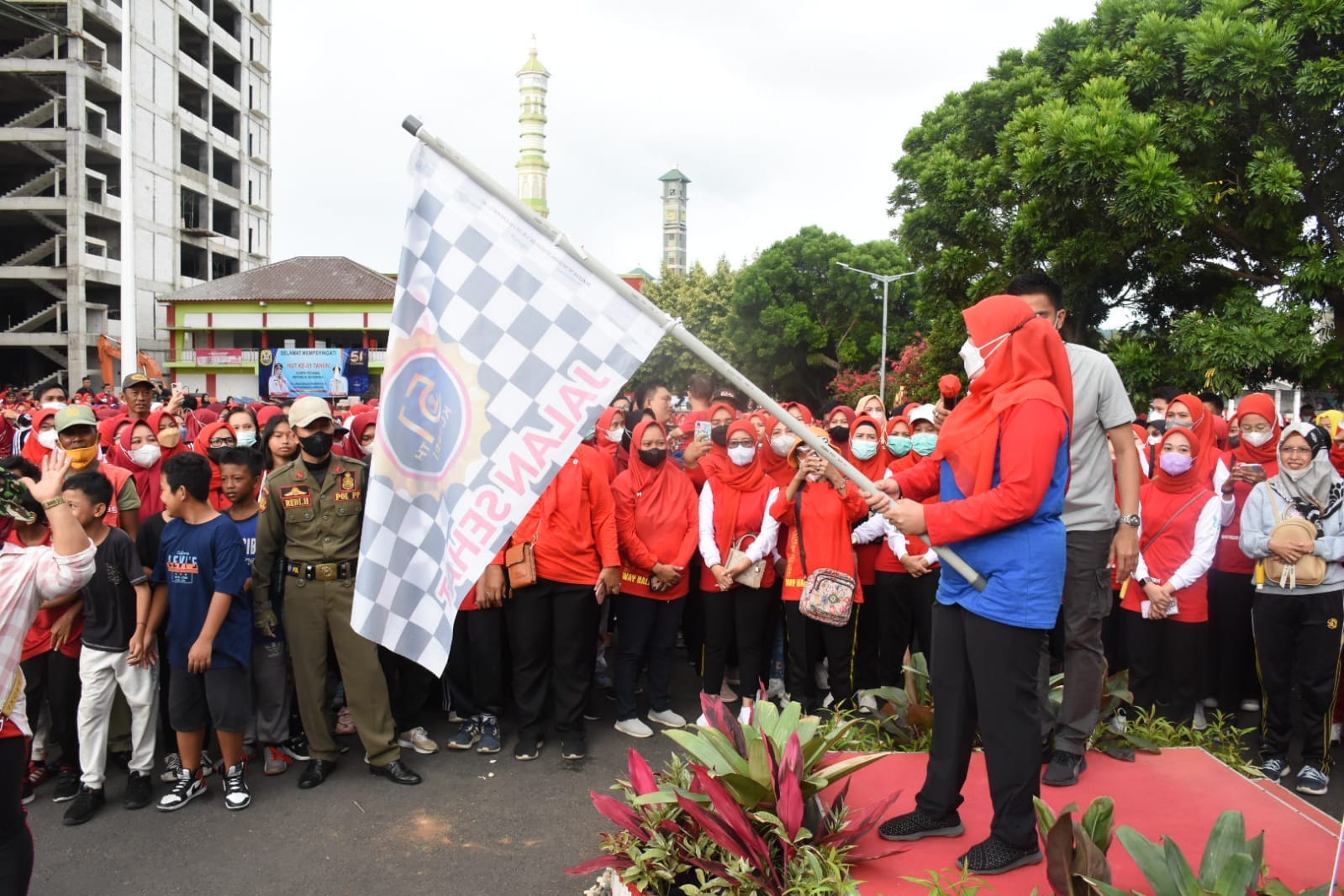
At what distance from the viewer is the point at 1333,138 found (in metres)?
10.5

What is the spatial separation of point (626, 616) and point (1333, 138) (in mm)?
9941

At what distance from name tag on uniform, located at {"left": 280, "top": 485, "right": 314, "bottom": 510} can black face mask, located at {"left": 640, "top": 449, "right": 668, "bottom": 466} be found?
2.02m

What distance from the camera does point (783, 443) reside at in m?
Result: 6.42

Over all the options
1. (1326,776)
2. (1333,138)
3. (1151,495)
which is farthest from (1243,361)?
(1326,776)

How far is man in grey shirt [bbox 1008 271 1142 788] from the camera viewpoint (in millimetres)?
3996

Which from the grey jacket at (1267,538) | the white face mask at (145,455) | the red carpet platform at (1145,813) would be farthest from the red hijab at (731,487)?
the white face mask at (145,455)

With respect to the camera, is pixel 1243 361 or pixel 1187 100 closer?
pixel 1243 361

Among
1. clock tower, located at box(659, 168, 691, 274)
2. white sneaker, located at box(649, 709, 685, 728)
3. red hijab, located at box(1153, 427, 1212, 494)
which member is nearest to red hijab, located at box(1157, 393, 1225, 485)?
red hijab, located at box(1153, 427, 1212, 494)

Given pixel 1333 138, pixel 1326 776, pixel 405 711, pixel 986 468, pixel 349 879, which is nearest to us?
pixel 986 468

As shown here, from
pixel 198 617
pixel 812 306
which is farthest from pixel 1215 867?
pixel 812 306

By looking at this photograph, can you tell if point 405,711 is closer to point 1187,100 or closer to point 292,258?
point 1187,100

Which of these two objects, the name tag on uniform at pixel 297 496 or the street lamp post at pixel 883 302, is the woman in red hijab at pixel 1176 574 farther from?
the street lamp post at pixel 883 302

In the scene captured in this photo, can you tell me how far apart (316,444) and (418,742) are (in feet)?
6.37

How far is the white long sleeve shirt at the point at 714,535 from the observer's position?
5891 mm
